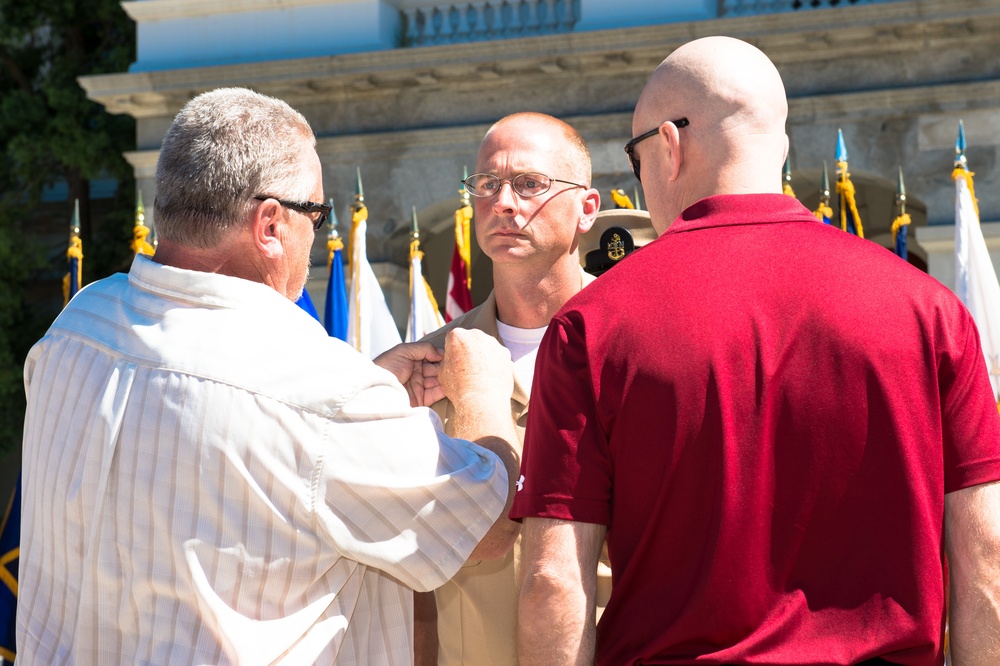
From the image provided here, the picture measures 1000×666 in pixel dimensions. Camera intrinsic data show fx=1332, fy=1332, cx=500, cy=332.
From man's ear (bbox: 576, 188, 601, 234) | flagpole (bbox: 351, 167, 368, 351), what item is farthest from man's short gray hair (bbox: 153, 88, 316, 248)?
flagpole (bbox: 351, 167, 368, 351)

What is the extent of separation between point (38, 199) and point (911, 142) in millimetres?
8843

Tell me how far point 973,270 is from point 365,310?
12.1 ft

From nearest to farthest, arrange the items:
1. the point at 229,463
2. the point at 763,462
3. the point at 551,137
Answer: the point at 763,462 < the point at 229,463 < the point at 551,137

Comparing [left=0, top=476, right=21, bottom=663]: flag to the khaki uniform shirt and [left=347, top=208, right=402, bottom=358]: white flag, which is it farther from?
the khaki uniform shirt

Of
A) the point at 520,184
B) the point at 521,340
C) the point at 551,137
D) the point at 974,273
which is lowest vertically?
the point at 974,273

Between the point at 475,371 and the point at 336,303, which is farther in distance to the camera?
the point at 336,303

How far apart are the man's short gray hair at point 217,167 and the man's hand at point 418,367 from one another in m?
0.68

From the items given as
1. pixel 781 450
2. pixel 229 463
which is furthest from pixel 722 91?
pixel 229 463

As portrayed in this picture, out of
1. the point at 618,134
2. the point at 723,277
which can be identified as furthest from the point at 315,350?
the point at 618,134

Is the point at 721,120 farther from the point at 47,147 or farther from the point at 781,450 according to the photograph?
the point at 47,147

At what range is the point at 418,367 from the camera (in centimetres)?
299

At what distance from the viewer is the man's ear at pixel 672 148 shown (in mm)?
2266

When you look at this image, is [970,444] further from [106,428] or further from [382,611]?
[106,428]

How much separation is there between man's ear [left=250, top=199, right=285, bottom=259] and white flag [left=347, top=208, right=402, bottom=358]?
19.6 feet
